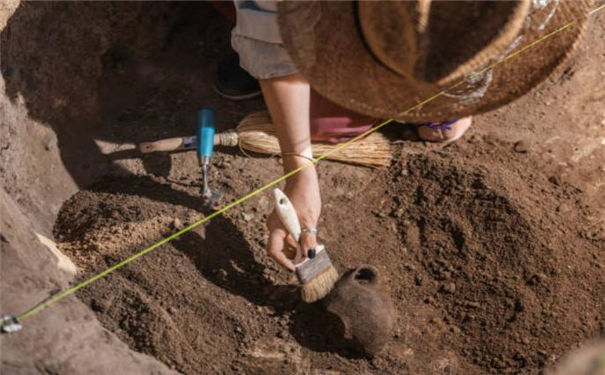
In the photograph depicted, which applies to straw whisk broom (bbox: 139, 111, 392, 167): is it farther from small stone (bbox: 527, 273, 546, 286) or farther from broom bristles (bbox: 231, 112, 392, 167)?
small stone (bbox: 527, 273, 546, 286)

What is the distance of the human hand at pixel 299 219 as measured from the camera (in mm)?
1973

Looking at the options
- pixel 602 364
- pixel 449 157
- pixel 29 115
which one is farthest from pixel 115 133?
pixel 602 364

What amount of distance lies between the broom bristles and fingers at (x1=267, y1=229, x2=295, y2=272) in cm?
47

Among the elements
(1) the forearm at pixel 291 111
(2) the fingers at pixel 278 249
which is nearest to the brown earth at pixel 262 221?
(2) the fingers at pixel 278 249

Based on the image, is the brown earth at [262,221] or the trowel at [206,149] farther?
the trowel at [206,149]

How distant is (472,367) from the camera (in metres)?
1.90

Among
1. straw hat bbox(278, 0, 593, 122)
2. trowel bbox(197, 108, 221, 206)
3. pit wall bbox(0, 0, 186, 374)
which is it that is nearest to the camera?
straw hat bbox(278, 0, 593, 122)

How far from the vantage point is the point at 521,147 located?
2.40m

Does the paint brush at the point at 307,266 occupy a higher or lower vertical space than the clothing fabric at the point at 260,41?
lower

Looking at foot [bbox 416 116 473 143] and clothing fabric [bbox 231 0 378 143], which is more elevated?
clothing fabric [bbox 231 0 378 143]

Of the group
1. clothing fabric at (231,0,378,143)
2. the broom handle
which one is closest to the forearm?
clothing fabric at (231,0,378,143)

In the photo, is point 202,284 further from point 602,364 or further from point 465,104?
point 602,364

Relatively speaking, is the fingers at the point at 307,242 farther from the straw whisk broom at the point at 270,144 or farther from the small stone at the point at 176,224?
the straw whisk broom at the point at 270,144

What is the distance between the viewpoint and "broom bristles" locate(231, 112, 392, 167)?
2402 millimetres
